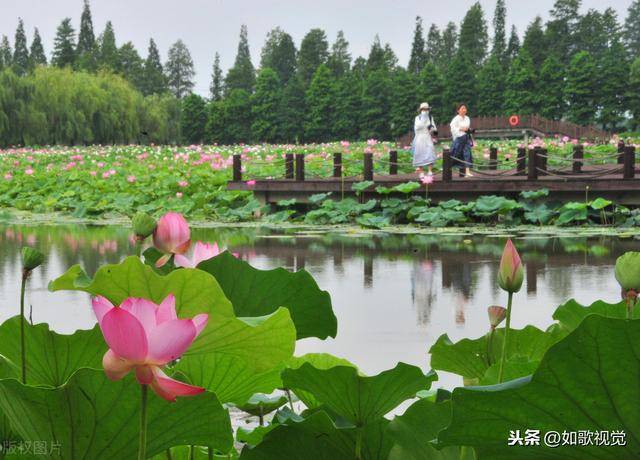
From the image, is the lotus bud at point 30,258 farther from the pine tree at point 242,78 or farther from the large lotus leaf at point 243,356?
the pine tree at point 242,78

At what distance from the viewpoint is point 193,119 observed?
52812 mm

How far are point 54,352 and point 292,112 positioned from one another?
50938 millimetres

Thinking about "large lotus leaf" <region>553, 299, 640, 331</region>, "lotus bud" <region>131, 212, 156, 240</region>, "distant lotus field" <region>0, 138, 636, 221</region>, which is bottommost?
"distant lotus field" <region>0, 138, 636, 221</region>

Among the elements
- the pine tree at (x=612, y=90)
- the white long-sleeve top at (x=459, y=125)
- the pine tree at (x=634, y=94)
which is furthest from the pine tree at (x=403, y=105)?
the white long-sleeve top at (x=459, y=125)

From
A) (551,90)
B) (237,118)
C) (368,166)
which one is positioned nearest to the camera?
(368,166)

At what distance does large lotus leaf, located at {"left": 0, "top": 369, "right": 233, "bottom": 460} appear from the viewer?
818 mm

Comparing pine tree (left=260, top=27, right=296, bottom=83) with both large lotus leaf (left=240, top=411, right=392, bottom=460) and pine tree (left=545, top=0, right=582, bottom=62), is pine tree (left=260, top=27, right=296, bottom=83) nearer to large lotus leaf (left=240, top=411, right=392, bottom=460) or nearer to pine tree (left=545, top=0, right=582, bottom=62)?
pine tree (left=545, top=0, right=582, bottom=62)

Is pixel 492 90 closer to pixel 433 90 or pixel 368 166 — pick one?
pixel 433 90

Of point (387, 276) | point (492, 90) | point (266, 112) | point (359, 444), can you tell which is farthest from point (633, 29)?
point (359, 444)

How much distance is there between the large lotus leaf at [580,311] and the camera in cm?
121

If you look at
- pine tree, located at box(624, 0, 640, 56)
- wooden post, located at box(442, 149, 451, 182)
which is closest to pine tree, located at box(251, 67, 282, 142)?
pine tree, located at box(624, 0, 640, 56)

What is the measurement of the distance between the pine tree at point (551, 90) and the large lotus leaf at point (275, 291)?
1843 inches

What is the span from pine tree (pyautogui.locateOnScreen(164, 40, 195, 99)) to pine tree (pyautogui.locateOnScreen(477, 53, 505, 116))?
4520 centimetres

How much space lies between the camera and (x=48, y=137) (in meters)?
31.5
